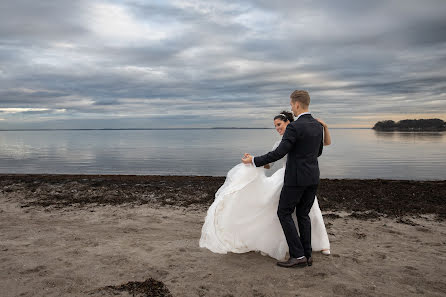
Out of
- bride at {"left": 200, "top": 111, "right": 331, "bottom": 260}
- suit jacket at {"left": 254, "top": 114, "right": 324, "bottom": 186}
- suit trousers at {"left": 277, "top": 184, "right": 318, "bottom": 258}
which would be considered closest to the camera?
suit jacket at {"left": 254, "top": 114, "right": 324, "bottom": 186}

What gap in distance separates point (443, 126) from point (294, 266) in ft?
514

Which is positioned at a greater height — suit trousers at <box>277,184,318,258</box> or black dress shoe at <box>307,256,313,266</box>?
suit trousers at <box>277,184,318,258</box>

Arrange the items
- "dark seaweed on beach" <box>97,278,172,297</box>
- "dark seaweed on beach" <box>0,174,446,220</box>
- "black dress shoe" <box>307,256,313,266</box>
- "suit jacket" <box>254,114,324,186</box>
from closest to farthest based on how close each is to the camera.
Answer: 1. "dark seaweed on beach" <box>97,278,172,297</box>
2. "suit jacket" <box>254,114,324,186</box>
3. "black dress shoe" <box>307,256,313,266</box>
4. "dark seaweed on beach" <box>0,174,446,220</box>

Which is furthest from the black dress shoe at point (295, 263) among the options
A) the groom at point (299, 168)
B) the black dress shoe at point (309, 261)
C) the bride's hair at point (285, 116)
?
the bride's hair at point (285, 116)

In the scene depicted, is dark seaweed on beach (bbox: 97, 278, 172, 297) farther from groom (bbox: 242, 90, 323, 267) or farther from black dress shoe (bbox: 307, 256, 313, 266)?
black dress shoe (bbox: 307, 256, 313, 266)

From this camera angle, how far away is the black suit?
4293mm

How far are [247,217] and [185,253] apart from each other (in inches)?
52.4

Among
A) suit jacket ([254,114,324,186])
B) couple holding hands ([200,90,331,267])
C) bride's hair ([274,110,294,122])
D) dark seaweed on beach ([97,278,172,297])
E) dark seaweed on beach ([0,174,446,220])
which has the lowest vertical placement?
dark seaweed on beach ([97,278,172,297])

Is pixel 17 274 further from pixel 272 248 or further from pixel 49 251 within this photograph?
pixel 272 248

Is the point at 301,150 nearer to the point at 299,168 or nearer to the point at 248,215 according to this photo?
the point at 299,168

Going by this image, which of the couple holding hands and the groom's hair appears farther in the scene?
the couple holding hands

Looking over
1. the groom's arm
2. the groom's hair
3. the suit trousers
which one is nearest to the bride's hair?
the groom's hair

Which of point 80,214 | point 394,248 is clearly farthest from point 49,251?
point 394,248

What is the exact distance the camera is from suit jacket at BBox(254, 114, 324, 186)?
4.28 metres
